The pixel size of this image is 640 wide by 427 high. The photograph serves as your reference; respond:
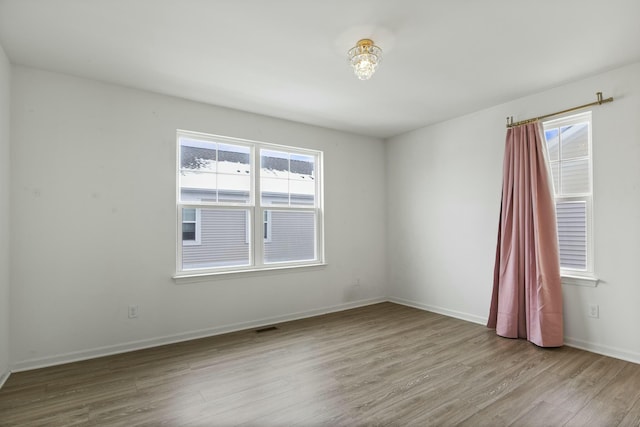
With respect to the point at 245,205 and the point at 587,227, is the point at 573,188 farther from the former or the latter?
the point at 245,205

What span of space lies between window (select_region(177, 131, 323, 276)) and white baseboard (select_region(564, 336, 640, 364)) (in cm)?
297

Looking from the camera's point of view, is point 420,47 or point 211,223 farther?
point 211,223

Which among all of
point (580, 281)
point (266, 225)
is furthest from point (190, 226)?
point (580, 281)

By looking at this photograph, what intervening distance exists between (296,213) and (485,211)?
7.88ft

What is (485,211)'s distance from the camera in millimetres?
4086

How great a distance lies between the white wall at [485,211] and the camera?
Answer: 118 inches

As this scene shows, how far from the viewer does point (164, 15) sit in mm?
2240

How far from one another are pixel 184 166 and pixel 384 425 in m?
3.14

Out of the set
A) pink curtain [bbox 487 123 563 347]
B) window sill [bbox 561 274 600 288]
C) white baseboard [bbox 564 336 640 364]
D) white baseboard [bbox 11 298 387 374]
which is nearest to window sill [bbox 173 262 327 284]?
white baseboard [bbox 11 298 387 374]

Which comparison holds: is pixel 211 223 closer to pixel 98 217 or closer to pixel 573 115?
pixel 98 217

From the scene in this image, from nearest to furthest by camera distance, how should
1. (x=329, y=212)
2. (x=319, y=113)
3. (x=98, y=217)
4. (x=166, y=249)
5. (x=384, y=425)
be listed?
1. (x=384, y=425)
2. (x=98, y=217)
3. (x=166, y=249)
4. (x=319, y=113)
5. (x=329, y=212)

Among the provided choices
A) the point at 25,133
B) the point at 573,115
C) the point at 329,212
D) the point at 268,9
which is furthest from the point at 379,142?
the point at 25,133

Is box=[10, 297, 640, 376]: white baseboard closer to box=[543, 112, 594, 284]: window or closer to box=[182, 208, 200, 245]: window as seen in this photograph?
box=[543, 112, 594, 284]: window

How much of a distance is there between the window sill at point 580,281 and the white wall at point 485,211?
51mm
